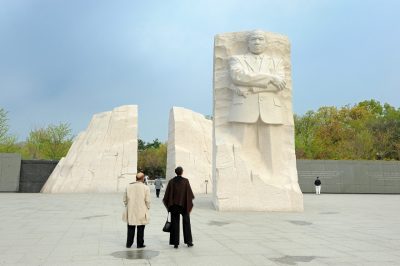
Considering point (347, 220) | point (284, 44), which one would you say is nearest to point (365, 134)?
point (284, 44)

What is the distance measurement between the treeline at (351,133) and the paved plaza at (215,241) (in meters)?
25.6

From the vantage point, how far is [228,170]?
38.6 feet

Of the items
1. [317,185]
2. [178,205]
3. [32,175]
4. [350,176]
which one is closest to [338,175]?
[350,176]

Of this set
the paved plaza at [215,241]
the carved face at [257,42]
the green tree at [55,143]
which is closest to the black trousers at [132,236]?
the paved plaza at [215,241]

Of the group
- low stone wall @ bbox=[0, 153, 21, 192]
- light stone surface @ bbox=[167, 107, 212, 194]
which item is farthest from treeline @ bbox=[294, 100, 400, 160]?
low stone wall @ bbox=[0, 153, 21, 192]

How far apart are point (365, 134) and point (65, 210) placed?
98.0 ft

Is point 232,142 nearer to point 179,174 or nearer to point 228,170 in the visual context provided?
point 228,170

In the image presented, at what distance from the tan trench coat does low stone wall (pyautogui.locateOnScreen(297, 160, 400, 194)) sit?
18857 millimetres

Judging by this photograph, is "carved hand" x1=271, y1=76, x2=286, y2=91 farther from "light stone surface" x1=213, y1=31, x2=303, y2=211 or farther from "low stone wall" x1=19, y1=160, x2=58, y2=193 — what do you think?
"low stone wall" x1=19, y1=160, x2=58, y2=193

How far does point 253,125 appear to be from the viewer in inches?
488

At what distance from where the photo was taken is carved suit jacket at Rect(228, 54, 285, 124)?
1183 centimetres

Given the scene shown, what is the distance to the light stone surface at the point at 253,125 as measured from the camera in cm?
1169

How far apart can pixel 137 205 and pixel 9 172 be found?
1912cm

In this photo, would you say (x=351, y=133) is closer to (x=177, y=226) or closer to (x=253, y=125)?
(x=253, y=125)
